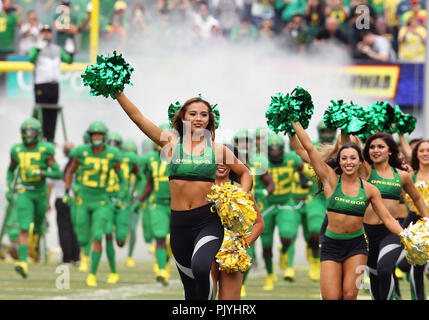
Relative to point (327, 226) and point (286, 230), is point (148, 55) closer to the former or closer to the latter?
point (286, 230)

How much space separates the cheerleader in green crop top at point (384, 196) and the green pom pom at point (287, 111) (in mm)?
1170

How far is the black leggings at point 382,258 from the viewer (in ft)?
29.3

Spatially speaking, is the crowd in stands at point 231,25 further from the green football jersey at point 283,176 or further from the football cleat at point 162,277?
the football cleat at point 162,277

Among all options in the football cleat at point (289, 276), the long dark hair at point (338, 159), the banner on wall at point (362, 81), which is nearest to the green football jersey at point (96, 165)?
the football cleat at point (289, 276)

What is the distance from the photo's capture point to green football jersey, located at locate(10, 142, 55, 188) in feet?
46.2

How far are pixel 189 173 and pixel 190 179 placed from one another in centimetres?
4

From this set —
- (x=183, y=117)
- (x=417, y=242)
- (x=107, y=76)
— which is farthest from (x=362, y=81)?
(x=107, y=76)

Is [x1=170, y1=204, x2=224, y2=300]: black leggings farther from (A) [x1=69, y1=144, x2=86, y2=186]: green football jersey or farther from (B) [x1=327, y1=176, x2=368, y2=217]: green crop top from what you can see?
(A) [x1=69, y1=144, x2=86, y2=186]: green football jersey

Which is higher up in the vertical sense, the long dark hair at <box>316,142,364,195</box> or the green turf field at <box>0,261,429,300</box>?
the long dark hair at <box>316,142,364,195</box>

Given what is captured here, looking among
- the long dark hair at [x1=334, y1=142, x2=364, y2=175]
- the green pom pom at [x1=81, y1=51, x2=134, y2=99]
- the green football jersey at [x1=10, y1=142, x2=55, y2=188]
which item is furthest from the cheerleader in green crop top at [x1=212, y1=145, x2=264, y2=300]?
the green football jersey at [x1=10, y1=142, x2=55, y2=188]

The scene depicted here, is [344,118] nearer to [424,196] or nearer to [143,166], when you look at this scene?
[424,196]

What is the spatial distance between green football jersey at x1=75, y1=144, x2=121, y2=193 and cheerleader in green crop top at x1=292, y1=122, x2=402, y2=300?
565 centimetres

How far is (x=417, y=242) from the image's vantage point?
25.2 feet
